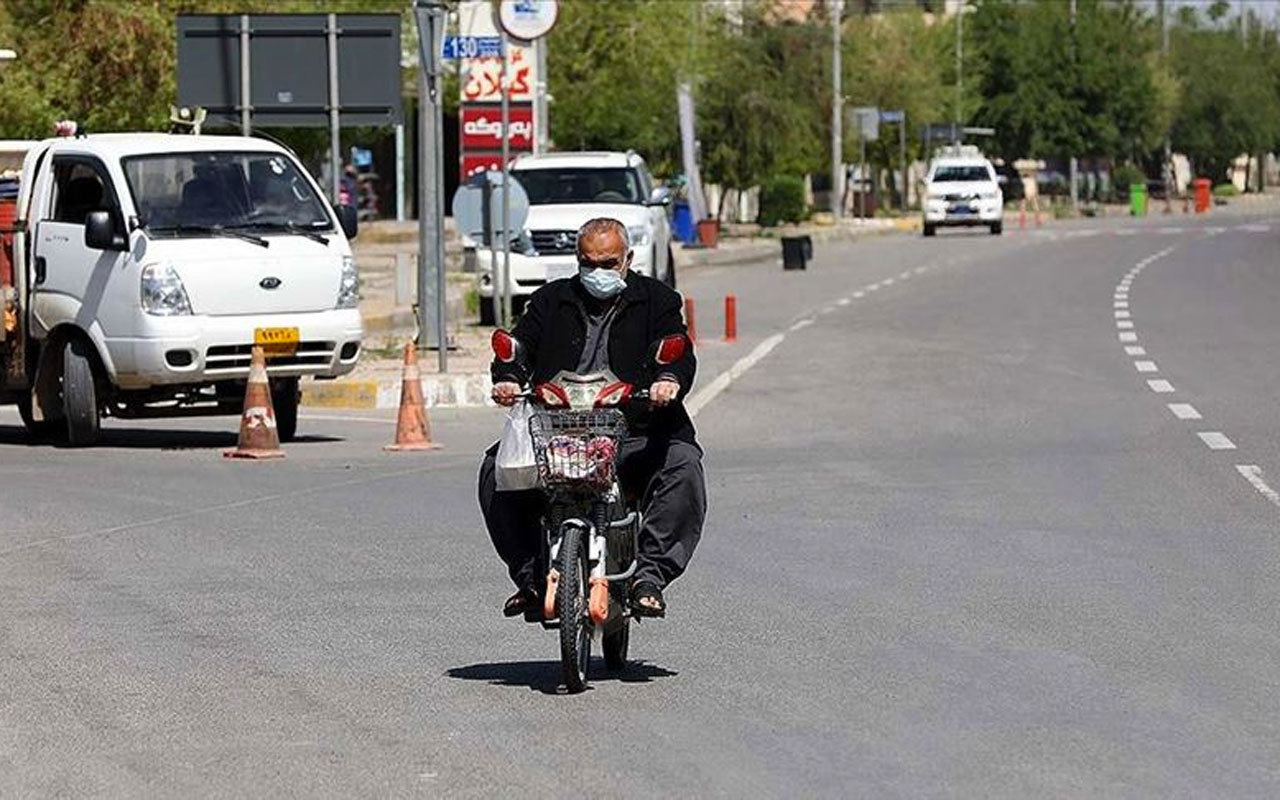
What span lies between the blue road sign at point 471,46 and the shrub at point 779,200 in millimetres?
44989

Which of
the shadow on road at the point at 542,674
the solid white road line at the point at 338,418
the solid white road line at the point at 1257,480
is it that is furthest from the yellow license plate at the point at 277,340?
the shadow on road at the point at 542,674

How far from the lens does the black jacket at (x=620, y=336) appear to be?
9453mm

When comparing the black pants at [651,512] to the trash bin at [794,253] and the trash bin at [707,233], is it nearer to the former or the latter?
the trash bin at [794,253]

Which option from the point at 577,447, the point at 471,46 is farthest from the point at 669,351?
the point at 471,46

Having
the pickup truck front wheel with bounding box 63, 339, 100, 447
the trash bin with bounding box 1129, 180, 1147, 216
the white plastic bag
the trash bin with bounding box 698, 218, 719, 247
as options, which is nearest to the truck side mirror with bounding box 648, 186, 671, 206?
the pickup truck front wheel with bounding box 63, 339, 100, 447

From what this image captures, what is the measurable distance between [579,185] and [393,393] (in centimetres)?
1053

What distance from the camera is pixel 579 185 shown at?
33.9 m

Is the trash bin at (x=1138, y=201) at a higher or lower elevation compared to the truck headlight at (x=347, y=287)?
lower

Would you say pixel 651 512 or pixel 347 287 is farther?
pixel 347 287

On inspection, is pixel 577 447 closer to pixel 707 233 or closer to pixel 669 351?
pixel 669 351

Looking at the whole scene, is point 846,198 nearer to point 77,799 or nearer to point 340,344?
point 340,344

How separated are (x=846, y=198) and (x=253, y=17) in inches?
2857

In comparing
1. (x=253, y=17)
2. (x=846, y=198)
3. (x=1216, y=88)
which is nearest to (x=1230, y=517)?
(x=253, y=17)

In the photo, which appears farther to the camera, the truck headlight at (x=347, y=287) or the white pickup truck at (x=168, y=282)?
the truck headlight at (x=347, y=287)
